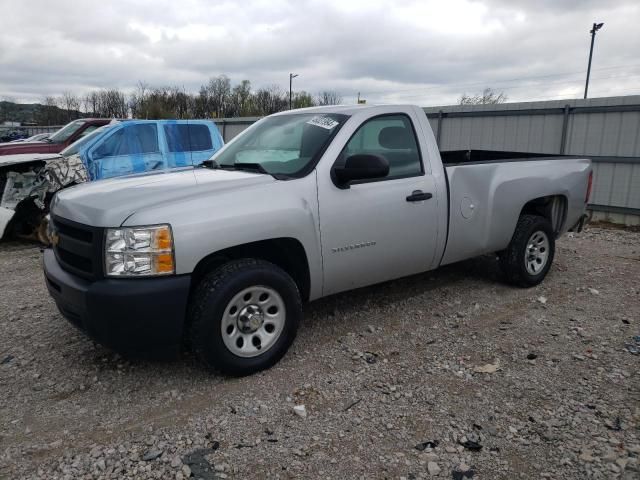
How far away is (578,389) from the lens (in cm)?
339

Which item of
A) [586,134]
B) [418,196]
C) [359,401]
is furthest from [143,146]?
[586,134]

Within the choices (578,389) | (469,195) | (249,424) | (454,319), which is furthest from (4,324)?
(578,389)

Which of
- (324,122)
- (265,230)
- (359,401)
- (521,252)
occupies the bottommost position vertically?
(359,401)

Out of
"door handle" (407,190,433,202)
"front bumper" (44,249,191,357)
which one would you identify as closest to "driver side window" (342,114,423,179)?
"door handle" (407,190,433,202)

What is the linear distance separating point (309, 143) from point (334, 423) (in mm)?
2063

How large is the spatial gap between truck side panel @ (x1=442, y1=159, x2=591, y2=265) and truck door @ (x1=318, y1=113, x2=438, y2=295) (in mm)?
336

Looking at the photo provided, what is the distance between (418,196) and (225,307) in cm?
188

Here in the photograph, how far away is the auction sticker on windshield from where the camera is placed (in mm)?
4055

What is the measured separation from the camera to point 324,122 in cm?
412

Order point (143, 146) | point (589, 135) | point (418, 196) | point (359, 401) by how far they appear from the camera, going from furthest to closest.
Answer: point (589, 135), point (143, 146), point (418, 196), point (359, 401)

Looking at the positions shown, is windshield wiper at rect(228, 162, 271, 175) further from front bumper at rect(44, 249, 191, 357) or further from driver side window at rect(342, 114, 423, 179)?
front bumper at rect(44, 249, 191, 357)

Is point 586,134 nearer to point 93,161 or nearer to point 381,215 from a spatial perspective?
point 381,215

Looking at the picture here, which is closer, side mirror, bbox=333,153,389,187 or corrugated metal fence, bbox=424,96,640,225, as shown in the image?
side mirror, bbox=333,153,389,187

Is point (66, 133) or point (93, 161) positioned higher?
point (66, 133)
